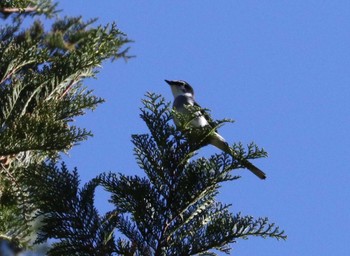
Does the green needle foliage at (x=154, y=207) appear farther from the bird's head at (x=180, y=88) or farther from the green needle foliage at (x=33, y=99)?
the bird's head at (x=180, y=88)

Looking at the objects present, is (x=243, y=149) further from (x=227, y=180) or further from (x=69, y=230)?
(x=69, y=230)

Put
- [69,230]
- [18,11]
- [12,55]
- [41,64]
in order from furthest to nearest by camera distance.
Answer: [18,11] < [41,64] < [12,55] < [69,230]

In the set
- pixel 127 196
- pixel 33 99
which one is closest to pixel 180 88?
pixel 33 99

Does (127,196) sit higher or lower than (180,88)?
lower

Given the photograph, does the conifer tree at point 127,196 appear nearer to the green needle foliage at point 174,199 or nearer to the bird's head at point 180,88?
the green needle foliage at point 174,199

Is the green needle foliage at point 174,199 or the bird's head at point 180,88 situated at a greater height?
the bird's head at point 180,88

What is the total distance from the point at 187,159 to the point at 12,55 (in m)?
1.77

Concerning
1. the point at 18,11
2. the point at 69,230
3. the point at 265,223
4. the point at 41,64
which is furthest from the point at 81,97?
the point at 265,223

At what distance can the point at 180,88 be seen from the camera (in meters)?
8.80

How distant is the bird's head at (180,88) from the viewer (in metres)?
8.72

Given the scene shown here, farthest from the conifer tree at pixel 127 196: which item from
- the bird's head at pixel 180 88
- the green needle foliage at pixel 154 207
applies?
the bird's head at pixel 180 88

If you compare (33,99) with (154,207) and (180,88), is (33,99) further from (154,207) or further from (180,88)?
(180,88)

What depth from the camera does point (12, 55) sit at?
5320mm

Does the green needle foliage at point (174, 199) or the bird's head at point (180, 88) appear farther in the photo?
the bird's head at point (180, 88)
